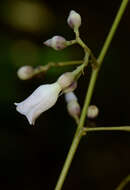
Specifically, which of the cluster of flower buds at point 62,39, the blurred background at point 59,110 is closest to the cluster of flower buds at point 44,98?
the cluster of flower buds at point 62,39

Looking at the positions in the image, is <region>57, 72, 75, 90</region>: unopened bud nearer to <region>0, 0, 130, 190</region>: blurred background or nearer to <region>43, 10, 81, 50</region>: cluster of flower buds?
<region>43, 10, 81, 50</region>: cluster of flower buds

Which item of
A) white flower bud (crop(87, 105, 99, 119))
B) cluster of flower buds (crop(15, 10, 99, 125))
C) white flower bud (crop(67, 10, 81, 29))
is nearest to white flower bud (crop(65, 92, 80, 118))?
A: white flower bud (crop(87, 105, 99, 119))

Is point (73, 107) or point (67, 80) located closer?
point (67, 80)

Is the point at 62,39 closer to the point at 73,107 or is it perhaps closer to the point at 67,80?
the point at 67,80

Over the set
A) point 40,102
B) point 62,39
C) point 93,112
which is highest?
point 62,39

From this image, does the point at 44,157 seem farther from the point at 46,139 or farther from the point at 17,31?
the point at 17,31

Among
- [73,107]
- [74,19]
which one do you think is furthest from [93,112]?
[74,19]

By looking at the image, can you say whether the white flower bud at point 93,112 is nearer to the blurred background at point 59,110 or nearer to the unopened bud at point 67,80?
the unopened bud at point 67,80
